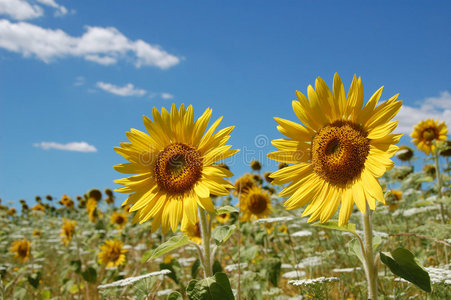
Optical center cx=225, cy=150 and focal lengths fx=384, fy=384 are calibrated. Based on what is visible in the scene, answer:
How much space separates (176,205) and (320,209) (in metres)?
0.96

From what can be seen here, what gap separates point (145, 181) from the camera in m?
2.80

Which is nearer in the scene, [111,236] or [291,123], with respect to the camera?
[291,123]

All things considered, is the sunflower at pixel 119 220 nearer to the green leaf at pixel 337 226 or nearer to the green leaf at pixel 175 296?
the green leaf at pixel 175 296

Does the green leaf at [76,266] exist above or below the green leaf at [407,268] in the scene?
below

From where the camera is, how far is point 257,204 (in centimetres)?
602

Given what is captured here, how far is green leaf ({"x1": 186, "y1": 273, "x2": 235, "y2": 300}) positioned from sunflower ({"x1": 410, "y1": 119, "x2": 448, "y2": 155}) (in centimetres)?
554

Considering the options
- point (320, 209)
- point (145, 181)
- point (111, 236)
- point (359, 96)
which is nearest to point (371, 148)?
point (359, 96)

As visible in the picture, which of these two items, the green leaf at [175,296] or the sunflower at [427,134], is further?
the sunflower at [427,134]

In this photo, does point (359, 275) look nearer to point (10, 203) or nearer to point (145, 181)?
point (145, 181)

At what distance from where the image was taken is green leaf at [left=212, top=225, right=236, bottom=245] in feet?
7.66

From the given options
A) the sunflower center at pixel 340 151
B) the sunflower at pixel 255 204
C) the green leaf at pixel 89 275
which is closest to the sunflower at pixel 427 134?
the sunflower at pixel 255 204

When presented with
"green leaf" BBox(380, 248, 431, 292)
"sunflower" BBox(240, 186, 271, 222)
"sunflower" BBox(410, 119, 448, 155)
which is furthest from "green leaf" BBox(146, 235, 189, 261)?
"sunflower" BBox(410, 119, 448, 155)

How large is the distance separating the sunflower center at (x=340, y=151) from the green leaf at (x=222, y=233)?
0.70 metres

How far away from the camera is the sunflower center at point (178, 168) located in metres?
2.64
